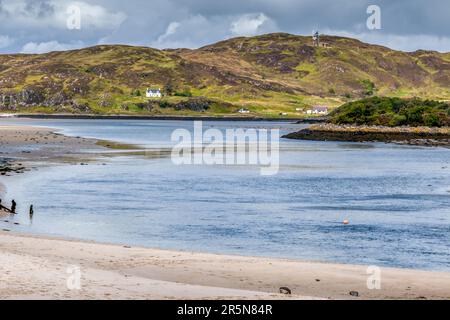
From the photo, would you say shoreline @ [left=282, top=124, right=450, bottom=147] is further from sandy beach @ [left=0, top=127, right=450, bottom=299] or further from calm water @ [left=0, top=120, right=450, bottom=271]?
sandy beach @ [left=0, top=127, right=450, bottom=299]

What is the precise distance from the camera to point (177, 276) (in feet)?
87.7

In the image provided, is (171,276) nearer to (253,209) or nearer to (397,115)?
(253,209)

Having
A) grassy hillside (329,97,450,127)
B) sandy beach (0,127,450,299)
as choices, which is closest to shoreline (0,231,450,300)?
sandy beach (0,127,450,299)

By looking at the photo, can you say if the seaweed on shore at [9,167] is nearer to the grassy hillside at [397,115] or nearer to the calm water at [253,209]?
the calm water at [253,209]

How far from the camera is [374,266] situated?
30.9 meters

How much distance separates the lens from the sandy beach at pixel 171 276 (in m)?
22.2

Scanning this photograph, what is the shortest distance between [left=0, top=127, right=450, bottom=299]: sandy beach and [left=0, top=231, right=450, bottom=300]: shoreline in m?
0.02

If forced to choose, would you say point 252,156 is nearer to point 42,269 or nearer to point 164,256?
A: point 164,256

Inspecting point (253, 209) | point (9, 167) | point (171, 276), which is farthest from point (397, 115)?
point (171, 276)

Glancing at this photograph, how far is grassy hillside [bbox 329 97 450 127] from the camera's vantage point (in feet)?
499

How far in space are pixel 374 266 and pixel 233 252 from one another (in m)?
6.53

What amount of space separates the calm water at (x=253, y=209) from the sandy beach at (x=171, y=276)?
3.46 m

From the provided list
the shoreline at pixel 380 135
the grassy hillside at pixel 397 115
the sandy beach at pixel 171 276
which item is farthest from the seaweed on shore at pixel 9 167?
the grassy hillside at pixel 397 115
